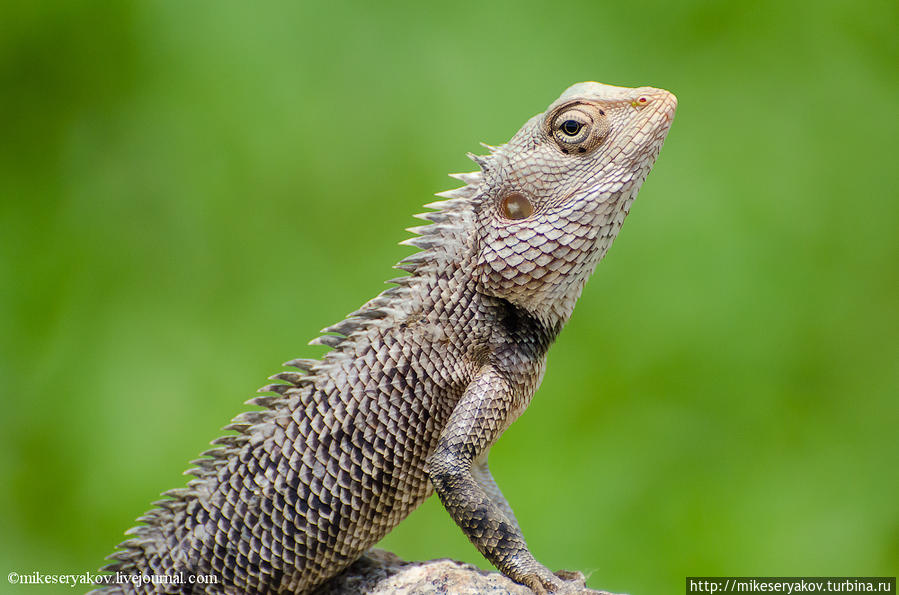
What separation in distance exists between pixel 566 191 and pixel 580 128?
0.84 ft

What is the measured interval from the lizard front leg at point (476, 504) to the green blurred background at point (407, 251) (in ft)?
8.75

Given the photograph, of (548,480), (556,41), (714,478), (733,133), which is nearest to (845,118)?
(733,133)

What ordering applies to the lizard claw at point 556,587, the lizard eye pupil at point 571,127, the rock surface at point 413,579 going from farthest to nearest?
1. the lizard eye pupil at point 571,127
2. the rock surface at point 413,579
3. the lizard claw at point 556,587

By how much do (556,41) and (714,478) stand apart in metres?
3.17

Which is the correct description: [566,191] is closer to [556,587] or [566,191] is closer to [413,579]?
[556,587]

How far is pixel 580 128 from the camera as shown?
3.18m

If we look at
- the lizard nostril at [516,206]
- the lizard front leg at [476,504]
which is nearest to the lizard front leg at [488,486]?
the lizard front leg at [476,504]

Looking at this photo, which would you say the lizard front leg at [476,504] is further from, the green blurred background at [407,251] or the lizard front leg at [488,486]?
the green blurred background at [407,251]

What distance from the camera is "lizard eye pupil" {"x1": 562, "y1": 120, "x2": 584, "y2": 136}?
3184mm

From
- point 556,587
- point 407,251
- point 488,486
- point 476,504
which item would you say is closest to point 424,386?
point 476,504

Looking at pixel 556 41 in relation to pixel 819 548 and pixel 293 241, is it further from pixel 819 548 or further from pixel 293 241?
pixel 819 548

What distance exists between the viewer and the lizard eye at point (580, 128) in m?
3.16

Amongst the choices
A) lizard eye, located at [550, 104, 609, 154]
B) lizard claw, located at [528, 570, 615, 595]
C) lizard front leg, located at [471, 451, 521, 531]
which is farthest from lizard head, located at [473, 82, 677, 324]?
lizard claw, located at [528, 570, 615, 595]

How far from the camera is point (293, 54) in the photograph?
577 cm
